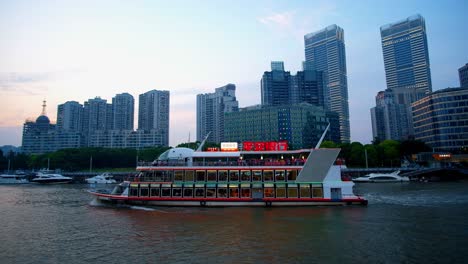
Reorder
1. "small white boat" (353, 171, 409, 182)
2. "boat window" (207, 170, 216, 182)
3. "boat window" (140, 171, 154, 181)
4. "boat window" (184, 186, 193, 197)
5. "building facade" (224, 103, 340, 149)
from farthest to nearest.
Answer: "building facade" (224, 103, 340, 149) < "small white boat" (353, 171, 409, 182) < "boat window" (140, 171, 154, 181) < "boat window" (207, 170, 216, 182) < "boat window" (184, 186, 193, 197)

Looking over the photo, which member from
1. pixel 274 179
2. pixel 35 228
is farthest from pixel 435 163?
pixel 35 228

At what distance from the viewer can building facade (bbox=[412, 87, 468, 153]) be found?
142375 mm

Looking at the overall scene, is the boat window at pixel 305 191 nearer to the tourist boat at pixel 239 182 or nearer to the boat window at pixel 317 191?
the tourist boat at pixel 239 182

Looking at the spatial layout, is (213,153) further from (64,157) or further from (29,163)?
(29,163)

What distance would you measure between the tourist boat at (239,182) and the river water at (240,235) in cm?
141

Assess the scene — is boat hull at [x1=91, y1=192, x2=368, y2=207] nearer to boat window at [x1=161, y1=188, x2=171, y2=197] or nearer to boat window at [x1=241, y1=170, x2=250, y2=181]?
boat window at [x1=161, y1=188, x2=171, y2=197]

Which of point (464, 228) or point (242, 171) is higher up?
point (242, 171)

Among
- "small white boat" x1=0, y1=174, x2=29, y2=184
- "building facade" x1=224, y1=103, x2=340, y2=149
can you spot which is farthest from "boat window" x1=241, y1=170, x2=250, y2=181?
"building facade" x1=224, y1=103, x2=340, y2=149

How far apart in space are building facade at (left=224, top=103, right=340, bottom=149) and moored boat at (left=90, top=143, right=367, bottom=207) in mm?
146639

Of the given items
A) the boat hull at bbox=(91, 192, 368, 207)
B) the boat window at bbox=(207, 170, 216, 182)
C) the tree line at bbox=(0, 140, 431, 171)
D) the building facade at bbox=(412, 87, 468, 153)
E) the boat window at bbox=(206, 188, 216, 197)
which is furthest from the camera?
the building facade at bbox=(412, 87, 468, 153)

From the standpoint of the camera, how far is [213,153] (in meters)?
42.0

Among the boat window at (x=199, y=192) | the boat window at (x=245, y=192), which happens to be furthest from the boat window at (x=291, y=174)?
the boat window at (x=199, y=192)

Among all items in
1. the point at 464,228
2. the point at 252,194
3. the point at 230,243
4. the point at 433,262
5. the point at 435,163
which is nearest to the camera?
the point at 433,262

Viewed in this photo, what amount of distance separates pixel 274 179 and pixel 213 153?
27.3ft
